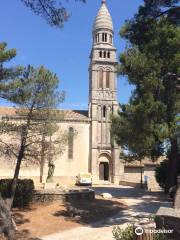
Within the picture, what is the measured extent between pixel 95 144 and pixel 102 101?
5953 mm

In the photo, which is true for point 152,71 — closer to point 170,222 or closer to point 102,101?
point 170,222

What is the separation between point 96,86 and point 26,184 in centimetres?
3391

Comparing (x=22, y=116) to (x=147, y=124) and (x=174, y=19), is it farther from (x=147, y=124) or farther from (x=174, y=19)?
(x=174, y=19)

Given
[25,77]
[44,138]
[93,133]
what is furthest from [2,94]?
[93,133]

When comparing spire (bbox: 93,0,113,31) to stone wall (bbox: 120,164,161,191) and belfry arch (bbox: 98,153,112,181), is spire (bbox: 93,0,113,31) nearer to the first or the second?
belfry arch (bbox: 98,153,112,181)

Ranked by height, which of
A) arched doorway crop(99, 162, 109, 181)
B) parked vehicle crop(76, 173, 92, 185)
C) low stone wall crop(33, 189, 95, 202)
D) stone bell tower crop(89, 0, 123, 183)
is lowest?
low stone wall crop(33, 189, 95, 202)

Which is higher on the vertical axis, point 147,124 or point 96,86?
point 96,86

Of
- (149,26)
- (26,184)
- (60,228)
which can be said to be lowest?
(60,228)

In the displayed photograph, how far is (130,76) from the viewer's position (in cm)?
1697

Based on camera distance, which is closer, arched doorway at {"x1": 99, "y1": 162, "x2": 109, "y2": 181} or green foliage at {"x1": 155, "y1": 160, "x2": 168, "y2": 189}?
green foliage at {"x1": 155, "y1": 160, "x2": 168, "y2": 189}

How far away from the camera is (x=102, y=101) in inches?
2036

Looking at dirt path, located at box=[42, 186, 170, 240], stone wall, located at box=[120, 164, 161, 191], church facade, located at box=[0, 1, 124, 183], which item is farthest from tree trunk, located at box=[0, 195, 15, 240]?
church facade, located at box=[0, 1, 124, 183]

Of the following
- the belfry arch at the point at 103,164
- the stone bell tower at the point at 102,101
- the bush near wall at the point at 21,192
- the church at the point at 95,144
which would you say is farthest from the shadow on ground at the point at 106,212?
the belfry arch at the point at 103,164

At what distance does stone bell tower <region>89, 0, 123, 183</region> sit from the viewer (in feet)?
162
